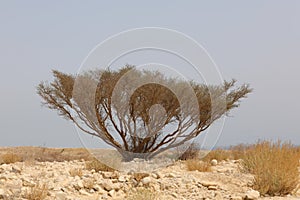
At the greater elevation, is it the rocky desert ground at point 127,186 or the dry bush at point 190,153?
the dry bush at point 190,153

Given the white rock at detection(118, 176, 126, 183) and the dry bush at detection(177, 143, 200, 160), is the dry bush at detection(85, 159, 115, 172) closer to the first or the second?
the white rock at detection(118, 176, 126, 183)

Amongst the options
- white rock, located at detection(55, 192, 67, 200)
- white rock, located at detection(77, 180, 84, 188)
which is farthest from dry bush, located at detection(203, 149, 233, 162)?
white rock, located at detection(55, 192, 67, 200)

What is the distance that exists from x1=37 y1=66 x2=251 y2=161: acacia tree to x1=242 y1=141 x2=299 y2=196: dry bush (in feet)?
21.4

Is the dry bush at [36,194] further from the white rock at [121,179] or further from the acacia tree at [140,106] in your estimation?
the acacia tree at [140,106]

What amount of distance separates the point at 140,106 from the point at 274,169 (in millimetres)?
7622

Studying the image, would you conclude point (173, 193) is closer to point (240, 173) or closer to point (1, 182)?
point (240, 173)

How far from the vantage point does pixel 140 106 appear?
15.6 meters

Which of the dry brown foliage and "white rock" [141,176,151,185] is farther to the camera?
the dry brown foliage

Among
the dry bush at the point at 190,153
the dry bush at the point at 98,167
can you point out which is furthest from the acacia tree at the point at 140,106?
the dry bush at the point at 98,167

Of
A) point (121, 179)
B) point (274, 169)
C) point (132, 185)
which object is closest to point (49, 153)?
point (121, 179)

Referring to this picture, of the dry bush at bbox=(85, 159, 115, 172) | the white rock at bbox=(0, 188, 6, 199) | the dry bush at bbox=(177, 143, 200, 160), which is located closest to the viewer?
the white rock at bbox=(0, 188, 6, 199)

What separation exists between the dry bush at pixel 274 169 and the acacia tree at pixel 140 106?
6.53 metres

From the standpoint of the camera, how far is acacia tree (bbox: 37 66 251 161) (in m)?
15.7

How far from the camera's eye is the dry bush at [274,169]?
8453 millimetres
